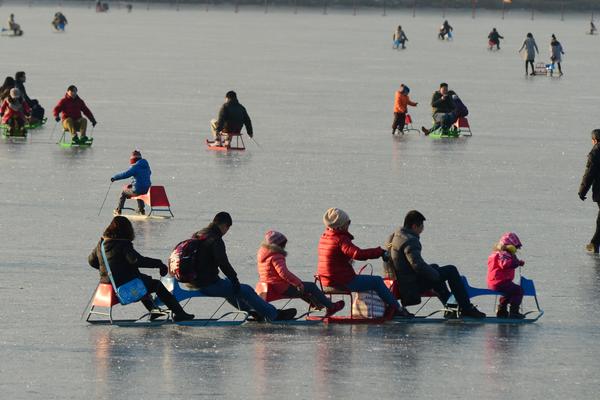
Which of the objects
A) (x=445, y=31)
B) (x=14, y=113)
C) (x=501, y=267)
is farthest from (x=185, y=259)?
(x=445, y=31)

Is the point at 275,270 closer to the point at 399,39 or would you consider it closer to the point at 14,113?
the point at 14,113

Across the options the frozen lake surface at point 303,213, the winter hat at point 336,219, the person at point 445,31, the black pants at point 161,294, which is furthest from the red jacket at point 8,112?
the person at point 445,31

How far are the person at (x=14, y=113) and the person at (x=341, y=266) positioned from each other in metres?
15.7

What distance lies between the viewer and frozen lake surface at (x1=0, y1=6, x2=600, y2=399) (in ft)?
34.6

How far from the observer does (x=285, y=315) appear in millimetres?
12328

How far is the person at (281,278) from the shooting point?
12.1 meters

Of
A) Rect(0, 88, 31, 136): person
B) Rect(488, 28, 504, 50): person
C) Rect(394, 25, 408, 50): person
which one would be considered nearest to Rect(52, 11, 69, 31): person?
Rect(394, 25, 408, 50): person

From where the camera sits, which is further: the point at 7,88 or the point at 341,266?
the point at 7,88

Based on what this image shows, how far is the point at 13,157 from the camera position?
79.5 ft

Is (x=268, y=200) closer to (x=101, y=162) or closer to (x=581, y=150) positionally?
(x=101, y=162)

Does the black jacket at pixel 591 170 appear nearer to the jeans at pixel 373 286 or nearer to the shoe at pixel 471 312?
the shoe at pixel 471 312

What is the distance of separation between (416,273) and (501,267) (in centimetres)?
75

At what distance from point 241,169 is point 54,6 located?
323 ft

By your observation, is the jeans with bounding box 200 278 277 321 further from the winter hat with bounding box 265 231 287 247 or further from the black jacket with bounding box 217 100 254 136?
the black jacket with bounding box 217 100 254 136
